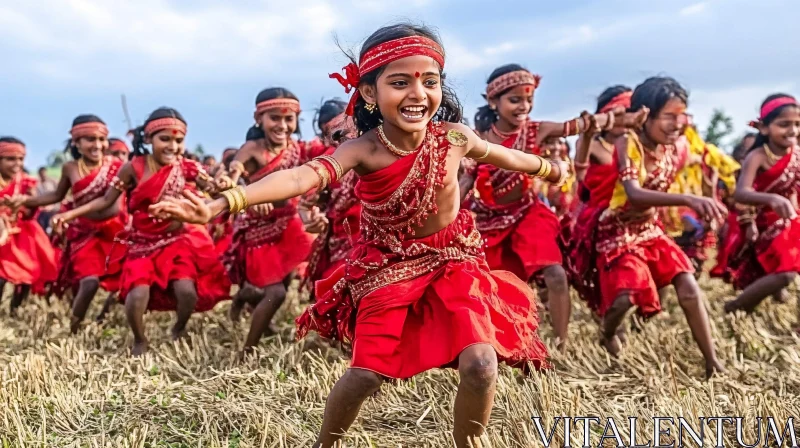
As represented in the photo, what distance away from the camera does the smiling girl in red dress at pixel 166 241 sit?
6145mm

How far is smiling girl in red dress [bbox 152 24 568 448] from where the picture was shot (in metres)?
3.19

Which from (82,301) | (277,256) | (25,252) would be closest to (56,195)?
(25,252)

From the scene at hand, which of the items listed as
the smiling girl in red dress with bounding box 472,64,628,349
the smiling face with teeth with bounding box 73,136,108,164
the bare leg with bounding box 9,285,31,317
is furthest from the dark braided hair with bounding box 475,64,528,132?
the bare leg with bounding box 9,285,31,317

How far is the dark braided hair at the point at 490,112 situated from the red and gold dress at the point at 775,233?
6.77 ft

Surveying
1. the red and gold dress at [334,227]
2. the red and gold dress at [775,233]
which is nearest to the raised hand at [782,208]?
the red and gold dress at [775,233]

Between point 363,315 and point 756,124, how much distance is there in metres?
4.33

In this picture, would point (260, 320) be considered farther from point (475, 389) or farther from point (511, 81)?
point (475, 389)

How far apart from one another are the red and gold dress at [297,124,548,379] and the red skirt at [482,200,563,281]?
6.03 feet

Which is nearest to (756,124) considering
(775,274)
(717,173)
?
(775,274)

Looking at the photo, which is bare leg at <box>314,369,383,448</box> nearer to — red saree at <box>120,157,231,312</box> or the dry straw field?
the dry straw field

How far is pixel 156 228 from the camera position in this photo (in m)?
6.28

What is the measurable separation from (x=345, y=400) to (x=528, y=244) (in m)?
2.57

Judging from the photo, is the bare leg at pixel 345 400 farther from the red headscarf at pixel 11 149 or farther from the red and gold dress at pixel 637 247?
the red headscarf at pixel 11 149

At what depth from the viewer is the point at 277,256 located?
630 cm
